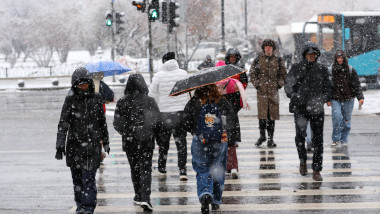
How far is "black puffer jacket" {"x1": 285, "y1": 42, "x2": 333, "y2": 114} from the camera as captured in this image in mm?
8195

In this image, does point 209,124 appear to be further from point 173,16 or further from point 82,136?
point 173,16

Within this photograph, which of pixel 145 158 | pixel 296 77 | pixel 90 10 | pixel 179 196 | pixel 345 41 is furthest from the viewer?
pixel 90 10

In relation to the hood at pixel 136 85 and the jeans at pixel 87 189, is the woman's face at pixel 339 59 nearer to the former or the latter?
the hood at pixel 136 85

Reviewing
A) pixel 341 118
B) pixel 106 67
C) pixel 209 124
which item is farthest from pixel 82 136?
pixel 341 118

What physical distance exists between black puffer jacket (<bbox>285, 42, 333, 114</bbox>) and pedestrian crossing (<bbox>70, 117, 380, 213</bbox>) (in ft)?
3.45

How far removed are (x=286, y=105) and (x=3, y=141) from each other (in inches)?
369

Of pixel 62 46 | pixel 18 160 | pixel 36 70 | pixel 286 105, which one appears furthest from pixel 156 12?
pixel 62 46

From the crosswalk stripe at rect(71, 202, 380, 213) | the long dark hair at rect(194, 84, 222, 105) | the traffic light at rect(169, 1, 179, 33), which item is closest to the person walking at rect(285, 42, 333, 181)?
the crosswalk stripe at rect(71, 202, 380, 213)

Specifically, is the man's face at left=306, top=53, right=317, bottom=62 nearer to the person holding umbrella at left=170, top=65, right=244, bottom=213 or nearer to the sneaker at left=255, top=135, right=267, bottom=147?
the person holding umbrella at left=170, top=65, right=244, bottom=213

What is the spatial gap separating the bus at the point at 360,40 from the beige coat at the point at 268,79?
55.2 ft

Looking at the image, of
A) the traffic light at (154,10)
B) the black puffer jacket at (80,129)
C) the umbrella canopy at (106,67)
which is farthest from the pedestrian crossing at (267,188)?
the traffic light at (154,10)

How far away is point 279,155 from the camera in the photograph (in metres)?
10.3

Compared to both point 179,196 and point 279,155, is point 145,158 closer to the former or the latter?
point 179,196

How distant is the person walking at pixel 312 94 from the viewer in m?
8.19
